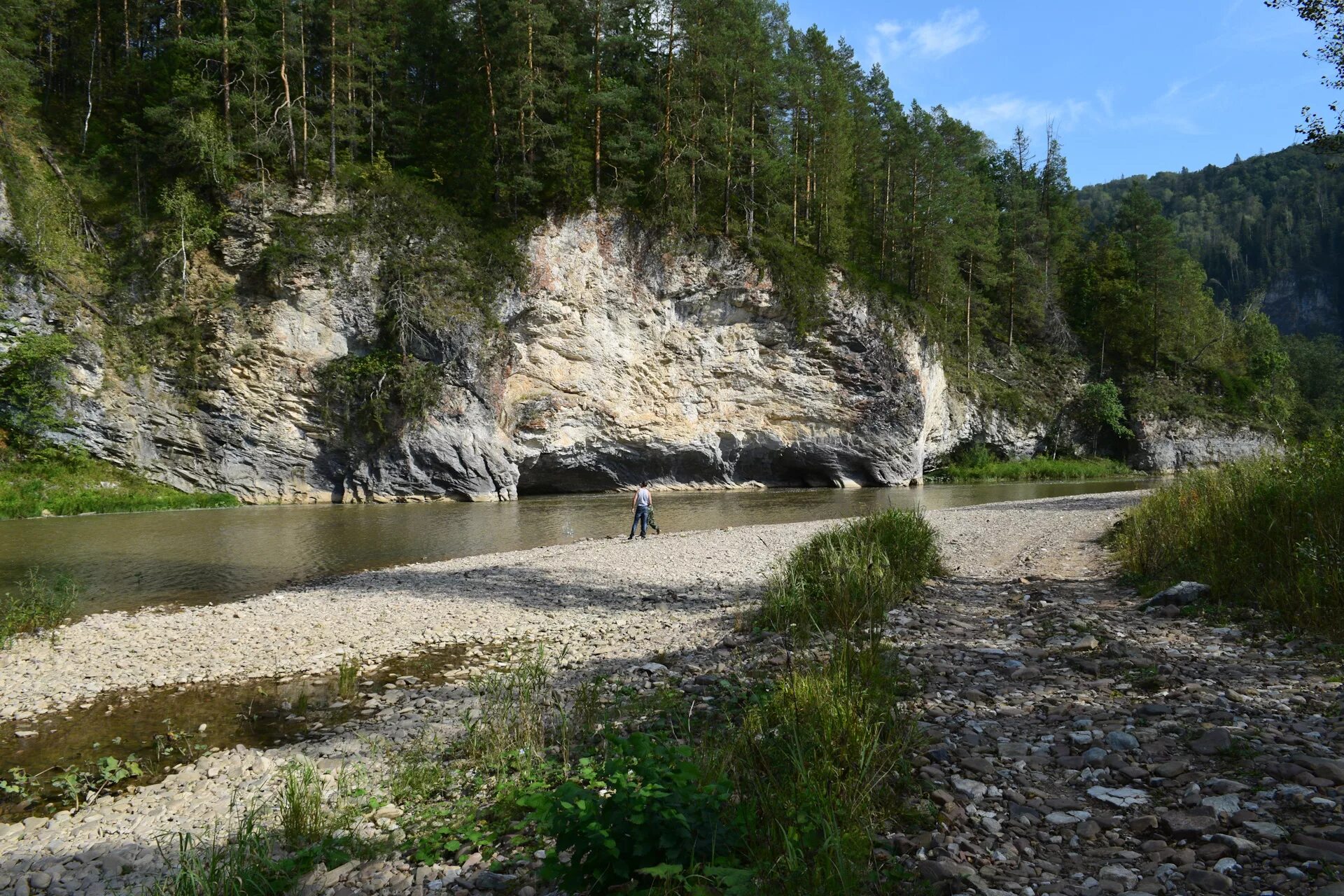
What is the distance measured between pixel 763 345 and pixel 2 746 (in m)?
36.7

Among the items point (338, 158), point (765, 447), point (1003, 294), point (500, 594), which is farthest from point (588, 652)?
point (1003, 294)

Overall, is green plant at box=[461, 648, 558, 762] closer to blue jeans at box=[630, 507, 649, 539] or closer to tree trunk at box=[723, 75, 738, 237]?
blue jeans at box=[630, 507, 649, 539]

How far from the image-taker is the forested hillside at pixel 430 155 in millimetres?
30406

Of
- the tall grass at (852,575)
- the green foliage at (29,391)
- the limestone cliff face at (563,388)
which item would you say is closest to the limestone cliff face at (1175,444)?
the limestone cliff face at (563,388)

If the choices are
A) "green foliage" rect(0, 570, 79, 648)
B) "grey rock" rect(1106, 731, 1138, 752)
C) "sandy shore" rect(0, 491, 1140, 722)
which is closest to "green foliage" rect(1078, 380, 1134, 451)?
"sandy shore" rect(0, 491, 1140, 722)

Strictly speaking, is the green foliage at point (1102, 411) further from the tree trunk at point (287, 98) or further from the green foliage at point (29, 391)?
the green foliage at point (29, 391)

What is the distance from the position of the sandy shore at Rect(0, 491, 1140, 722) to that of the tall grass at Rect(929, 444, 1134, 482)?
32772 millimetres

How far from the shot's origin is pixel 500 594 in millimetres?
12219

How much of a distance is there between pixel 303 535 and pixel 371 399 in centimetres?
1207

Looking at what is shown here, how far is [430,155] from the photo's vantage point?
38.2m

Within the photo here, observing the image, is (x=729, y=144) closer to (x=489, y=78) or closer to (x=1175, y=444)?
(x=489, y=78)

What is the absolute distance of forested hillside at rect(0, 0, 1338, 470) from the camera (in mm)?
30406

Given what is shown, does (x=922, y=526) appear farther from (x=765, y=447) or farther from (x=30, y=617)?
(x=765, y=447)

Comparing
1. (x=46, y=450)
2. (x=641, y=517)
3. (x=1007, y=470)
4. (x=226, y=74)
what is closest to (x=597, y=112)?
(x=226, y=74)
